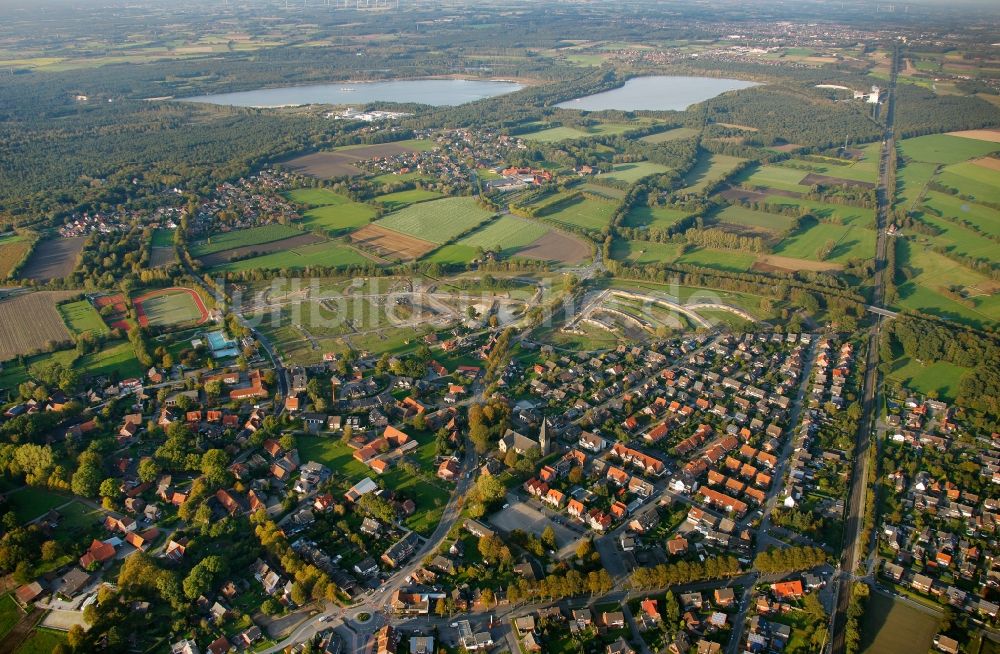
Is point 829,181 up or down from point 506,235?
up

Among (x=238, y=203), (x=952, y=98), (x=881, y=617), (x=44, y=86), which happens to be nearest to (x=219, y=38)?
(x=44, y=86)

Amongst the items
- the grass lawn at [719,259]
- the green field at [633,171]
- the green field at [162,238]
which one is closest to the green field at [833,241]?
the grass lawn at [719,259]

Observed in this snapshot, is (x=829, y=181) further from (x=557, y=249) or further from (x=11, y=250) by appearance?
(x=11, y=250)

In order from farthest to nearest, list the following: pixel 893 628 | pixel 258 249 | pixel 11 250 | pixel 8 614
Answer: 1. pixel 258 249
2. pixel 11 250
3. pixel 8 614
4. pixel 893 628

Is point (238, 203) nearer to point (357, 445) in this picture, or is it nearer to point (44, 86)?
point (357, 445)

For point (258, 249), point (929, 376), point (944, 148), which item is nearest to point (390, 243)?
point (258, 249)

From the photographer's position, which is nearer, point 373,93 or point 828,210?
point 828,210

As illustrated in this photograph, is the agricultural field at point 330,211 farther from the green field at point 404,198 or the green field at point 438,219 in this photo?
the green field at point 438,219
